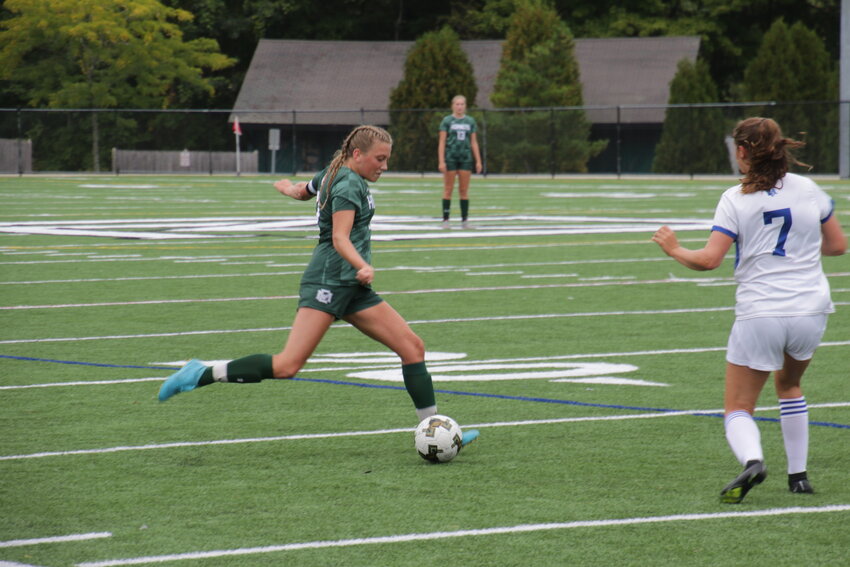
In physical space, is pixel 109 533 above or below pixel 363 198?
below

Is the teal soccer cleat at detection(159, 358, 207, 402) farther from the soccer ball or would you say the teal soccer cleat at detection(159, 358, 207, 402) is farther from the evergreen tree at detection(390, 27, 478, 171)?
the evergreen tree at detection(390, 27, 478, 171)

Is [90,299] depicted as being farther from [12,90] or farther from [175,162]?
[12,90]

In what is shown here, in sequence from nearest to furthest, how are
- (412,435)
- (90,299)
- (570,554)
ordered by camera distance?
(570,554)
(412,435)
(90,299)

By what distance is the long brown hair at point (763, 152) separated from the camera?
5.75 meters

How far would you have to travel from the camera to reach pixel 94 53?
65750 millimetres

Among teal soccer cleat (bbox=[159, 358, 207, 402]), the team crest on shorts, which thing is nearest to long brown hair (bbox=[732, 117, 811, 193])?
the team crest on shorts

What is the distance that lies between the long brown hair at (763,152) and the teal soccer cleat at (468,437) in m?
1.94

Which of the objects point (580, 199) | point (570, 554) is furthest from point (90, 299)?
point (580, 199)

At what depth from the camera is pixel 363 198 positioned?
6.93 m

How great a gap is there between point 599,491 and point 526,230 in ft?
55.0

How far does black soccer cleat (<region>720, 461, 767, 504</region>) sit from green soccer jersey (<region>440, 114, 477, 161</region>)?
704 inches

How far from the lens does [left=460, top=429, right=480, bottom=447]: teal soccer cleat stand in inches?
272

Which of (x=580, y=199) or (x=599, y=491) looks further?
(x=580, y=199)

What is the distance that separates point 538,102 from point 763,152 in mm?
53748
